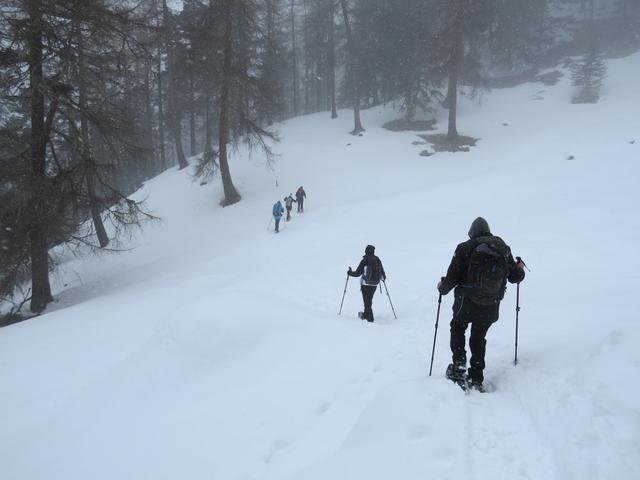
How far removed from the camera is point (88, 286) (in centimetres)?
1534

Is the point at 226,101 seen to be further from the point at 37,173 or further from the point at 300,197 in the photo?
the point at 37,173

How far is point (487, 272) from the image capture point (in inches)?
159

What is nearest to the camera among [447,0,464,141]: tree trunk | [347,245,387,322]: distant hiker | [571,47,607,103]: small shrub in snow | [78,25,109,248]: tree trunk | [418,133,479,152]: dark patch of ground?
[347,245,387,322]: distant hiker

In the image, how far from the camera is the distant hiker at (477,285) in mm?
4039

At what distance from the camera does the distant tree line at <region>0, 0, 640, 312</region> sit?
32.9 feet

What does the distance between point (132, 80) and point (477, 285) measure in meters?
12.6

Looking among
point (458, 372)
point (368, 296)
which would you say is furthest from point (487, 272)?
point (368, 296)

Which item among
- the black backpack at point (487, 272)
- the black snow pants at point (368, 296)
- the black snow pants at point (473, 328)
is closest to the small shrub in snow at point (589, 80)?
the black snow pants at point (368, 296)

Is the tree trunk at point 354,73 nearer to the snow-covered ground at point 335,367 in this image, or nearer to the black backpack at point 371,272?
the snow-covered ground at point 335,367

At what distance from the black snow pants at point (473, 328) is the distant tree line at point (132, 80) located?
11014mm

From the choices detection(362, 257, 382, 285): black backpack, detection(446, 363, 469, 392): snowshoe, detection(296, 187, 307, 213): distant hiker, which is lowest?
detection(446, 363, 469, 392): snowshoe

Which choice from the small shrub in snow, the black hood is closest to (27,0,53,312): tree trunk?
the black hood

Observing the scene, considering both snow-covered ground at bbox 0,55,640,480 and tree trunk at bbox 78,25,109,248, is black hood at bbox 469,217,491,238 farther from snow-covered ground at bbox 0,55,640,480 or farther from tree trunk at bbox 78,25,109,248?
tree trunk at bbox 78,25,109,248

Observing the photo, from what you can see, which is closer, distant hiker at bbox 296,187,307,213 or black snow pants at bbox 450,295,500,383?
black snow pants at bbox 450,295,500,383
